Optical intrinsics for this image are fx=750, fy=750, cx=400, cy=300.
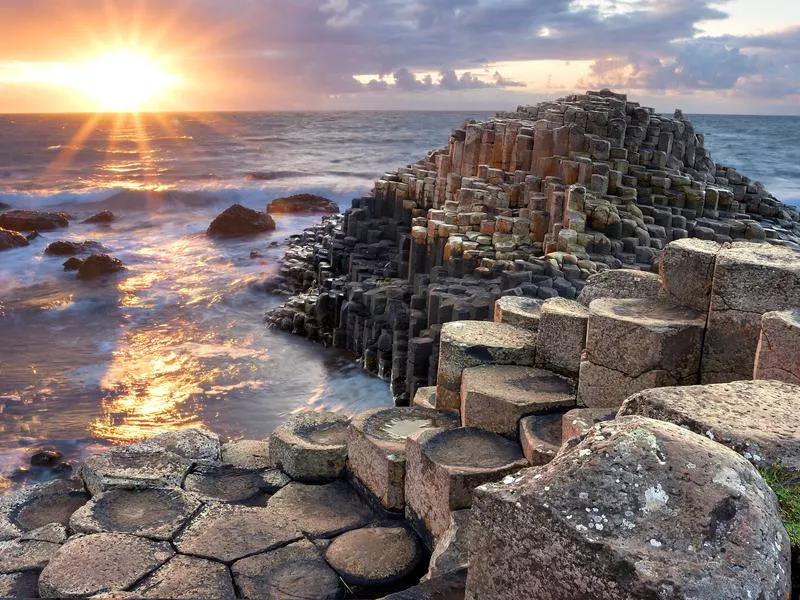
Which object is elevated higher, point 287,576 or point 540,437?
point 540,437

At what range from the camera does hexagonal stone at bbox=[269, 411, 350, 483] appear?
19.5ft

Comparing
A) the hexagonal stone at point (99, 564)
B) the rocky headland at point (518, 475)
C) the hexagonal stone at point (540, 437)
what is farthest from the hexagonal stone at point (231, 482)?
the hexagonal stone at point (540, 437)

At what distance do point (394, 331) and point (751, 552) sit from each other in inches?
408

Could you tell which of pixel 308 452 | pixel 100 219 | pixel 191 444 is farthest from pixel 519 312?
pixel 100 219

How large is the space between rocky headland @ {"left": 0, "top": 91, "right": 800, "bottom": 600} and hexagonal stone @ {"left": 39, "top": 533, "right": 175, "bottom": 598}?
0.02 metres

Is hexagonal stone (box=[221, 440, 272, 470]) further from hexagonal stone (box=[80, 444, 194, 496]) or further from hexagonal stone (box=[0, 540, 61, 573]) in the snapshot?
hexagonal stone (box=[0, 540, 61, 573])

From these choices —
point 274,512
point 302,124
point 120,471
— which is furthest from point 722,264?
point 302,124

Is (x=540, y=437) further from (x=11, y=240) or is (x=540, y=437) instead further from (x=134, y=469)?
(x=11, y=240)

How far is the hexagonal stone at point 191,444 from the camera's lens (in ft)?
21.4

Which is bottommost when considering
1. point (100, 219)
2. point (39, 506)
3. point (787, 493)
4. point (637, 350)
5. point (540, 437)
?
point (100, 219)

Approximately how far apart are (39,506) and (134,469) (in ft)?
2.44

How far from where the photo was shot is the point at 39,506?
577 centimetres

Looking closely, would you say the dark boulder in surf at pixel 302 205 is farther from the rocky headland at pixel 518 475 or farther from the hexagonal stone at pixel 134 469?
the hexagonal stone at pixel 134 469

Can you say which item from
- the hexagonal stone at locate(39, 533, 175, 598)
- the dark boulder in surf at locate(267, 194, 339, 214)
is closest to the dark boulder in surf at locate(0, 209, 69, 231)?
the dark boulder in surf at locate(267, 194, 339, 214)
